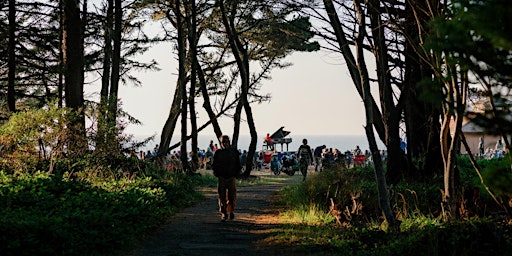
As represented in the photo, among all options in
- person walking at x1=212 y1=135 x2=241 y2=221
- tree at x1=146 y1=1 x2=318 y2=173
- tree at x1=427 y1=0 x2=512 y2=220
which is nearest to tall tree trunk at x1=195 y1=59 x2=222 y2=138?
tree at x1=146 y1=1 x2=318 y2=173

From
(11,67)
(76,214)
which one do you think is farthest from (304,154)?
(76,214)

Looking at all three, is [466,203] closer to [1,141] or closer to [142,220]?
[142,220]

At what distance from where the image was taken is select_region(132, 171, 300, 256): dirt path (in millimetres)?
9562

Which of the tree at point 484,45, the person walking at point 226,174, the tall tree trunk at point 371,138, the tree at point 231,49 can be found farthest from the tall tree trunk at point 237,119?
the tree at point 484,45

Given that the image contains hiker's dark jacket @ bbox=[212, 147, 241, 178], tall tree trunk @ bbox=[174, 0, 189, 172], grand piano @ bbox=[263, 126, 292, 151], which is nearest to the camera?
hiker's dark jacket @ bbox=[212, 147, 241, 178]

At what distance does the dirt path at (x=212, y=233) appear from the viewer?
31.4 ft

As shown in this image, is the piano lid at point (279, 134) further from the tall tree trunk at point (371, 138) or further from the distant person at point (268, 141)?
the tall tree trunk at point (371, 138)

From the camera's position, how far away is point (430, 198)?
44.6 feet

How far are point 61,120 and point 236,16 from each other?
11606 mm

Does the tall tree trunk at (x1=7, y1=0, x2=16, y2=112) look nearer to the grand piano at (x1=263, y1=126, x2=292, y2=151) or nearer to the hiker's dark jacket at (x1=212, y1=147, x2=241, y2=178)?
the hiker's dark jacket at (x1=212, y1=147, x2=241, y2=178)

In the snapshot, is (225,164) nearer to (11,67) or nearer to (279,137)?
(11,67)

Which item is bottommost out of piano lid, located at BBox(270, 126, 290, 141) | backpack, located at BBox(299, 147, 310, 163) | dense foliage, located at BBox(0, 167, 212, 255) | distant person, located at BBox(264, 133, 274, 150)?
dense foliage, located at BBox(0, 167, 212, 255)

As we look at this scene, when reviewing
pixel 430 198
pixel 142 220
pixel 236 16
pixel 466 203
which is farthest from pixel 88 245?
pixel 236 16

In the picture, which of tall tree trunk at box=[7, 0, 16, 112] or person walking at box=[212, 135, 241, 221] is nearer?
person walking at box=[212, 135, 241, 221]
